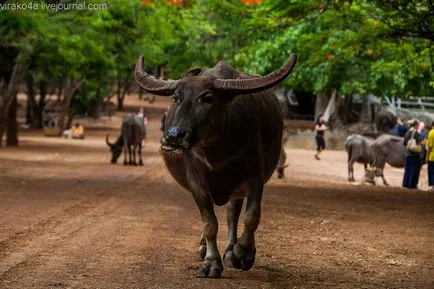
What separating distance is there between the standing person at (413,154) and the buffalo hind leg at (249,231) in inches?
598

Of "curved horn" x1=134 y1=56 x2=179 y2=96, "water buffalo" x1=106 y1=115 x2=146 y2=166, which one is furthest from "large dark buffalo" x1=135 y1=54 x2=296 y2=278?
"water buffalo" x1=106 y1=115 x2=146 y2=166

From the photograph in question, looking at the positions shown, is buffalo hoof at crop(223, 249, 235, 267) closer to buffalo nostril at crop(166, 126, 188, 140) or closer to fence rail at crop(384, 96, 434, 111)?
buffalo nostril at crop(166, 126, 188, 140)

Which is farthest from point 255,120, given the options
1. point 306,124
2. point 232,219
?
point 306,124

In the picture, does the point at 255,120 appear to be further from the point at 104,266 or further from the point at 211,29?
the point at 211,29

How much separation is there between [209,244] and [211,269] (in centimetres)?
28

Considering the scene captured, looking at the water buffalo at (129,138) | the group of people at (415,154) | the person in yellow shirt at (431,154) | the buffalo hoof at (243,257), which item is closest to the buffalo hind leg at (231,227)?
the buffalo hoof at (243,257)

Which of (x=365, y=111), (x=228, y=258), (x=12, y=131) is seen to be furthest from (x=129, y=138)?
(x=365, y=111)

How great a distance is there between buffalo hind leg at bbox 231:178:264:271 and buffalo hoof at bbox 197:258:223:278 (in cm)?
26

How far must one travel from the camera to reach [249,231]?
8734 millimetres

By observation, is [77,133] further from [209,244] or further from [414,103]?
[209,244]

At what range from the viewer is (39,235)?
11281 millimetres

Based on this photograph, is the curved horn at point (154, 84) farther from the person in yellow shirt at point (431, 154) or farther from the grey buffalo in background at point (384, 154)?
the grey buffalo in background at point (384, 154)

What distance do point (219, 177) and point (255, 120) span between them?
705mm

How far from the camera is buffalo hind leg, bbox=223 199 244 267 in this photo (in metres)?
9.46
